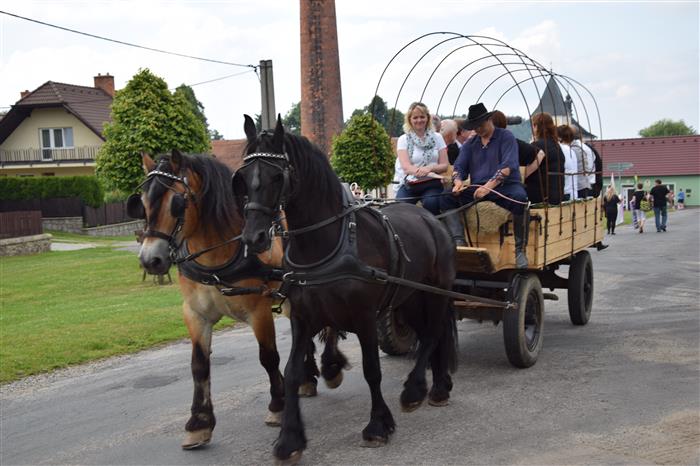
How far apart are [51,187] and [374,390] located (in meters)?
32.3

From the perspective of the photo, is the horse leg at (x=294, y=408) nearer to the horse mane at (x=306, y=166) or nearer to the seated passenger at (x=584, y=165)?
the horse mane at (x=306, y=166)

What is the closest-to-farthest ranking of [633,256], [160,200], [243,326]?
[160,200]
[243,326]
[633,256]

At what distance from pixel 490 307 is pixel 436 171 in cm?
142

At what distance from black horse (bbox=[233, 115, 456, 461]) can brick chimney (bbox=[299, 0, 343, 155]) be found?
68.3ft

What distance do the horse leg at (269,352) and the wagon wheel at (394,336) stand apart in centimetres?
174

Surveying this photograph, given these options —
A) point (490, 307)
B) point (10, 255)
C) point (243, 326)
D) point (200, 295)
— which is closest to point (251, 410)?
point (200, 295)

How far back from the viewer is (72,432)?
5.52 m

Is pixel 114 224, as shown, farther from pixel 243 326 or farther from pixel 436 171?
pixel 436 171

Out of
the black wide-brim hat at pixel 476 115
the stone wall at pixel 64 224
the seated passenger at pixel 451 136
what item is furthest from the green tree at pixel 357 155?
the stone wall at pixel 64 224

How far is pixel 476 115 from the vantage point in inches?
260

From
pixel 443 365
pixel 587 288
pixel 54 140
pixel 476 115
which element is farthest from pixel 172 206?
pixel 54 140

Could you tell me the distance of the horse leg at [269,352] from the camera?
17.1 feet

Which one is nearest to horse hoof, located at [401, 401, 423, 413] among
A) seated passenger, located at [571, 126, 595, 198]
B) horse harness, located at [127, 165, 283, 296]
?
horse harness, located at [127, 165, 283, 296]

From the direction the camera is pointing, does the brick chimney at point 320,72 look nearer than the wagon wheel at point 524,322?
No
